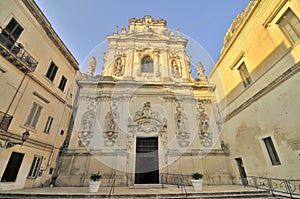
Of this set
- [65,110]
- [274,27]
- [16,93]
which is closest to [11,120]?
[16,93]

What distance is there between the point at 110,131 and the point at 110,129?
0.14 metres

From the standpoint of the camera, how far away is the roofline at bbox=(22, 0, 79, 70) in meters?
7.55

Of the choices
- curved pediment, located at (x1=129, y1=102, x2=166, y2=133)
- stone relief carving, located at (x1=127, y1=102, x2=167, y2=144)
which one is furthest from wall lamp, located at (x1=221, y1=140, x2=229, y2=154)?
curved pediment, located at (x1=129, y1=102, x2=166, y2=133)

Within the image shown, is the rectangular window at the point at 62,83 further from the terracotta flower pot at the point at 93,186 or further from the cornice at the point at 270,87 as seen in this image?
the cornice at the point at 270,87

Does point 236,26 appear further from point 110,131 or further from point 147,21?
point 110,131

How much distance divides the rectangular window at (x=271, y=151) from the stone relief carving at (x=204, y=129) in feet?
12.0

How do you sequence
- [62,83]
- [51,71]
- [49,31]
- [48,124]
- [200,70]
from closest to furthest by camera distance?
[48,124], [49,31], [51,71], [62,83], [200,70]

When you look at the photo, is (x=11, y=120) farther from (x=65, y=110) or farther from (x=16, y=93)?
(x=65, y=110)

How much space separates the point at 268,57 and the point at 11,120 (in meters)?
12.4

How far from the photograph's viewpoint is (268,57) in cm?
731

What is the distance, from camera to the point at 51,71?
29.9 ft

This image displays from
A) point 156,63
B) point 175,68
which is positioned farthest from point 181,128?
point 156,63

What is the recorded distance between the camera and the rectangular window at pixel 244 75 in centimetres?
883

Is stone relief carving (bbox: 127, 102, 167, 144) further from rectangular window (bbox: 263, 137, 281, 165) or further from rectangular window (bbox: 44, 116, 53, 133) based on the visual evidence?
rectangular window (bbox: 263, 137, 281, 165)
